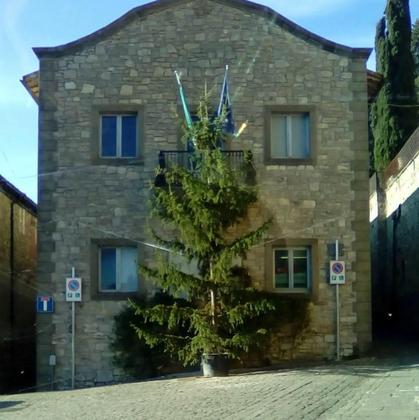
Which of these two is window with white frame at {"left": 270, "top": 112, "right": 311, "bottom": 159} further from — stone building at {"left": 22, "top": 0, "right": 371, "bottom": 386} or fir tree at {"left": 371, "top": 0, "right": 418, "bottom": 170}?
fir tree at {"left": 371, "top": 0, "right": 418, "bottom": 170}

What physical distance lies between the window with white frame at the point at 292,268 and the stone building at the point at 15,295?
9.02 metres

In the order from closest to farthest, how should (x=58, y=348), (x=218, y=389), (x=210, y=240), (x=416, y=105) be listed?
(x=218, y=389) < (x=210, y=240) < (x=58, y=348) < (x=416, y=105)

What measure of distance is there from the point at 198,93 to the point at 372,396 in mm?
9836

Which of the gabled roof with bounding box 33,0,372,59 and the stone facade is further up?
the gabled roof with bounding box 33,0,372,59

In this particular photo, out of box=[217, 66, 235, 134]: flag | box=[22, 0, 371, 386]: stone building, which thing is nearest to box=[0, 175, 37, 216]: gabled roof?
box=[22, 0, 371, 386]: stone building

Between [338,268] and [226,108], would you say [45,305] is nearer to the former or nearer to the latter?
[226,108]

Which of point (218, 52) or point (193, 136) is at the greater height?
point (218, 52)

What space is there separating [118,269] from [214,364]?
3867mm

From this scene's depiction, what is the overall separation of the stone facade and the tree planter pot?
361 inches

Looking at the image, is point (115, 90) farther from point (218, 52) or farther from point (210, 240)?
point (210, 240)

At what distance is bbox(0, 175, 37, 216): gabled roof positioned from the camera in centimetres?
2716

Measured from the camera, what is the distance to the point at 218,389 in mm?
17094

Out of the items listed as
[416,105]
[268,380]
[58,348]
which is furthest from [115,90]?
[416,105]

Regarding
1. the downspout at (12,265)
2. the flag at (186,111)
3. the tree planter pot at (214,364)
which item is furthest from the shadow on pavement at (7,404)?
the downspout at (12,265)
